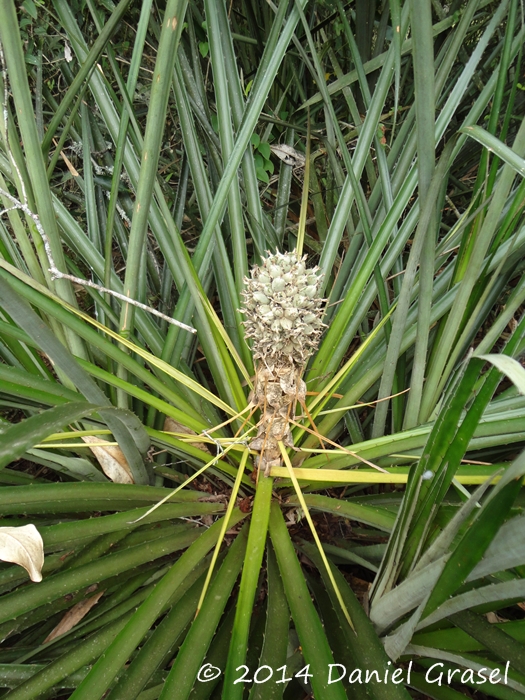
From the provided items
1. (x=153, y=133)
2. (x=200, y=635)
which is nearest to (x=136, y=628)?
(x=200, y=635)

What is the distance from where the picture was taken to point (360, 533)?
893 mm

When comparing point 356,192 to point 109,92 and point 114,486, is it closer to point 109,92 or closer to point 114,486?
point 109,92

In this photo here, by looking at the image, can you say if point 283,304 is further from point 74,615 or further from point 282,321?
point 74,615

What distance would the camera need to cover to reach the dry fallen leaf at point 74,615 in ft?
2.55

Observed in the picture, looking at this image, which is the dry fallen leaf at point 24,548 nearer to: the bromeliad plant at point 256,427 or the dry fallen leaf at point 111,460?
the bromeliad plant at point 256,427

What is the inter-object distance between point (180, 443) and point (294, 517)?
248mm

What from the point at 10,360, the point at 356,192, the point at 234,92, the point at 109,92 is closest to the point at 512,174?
the point at 356,192

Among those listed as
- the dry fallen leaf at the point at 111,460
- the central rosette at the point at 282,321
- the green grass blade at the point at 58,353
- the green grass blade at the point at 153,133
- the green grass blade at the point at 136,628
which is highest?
the green grass blade at the point at 153,133

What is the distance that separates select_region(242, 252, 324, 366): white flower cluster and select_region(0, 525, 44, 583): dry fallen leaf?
375mm

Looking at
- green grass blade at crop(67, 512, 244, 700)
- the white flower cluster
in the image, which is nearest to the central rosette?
the white flower cluster

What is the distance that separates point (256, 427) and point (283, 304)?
253 mm

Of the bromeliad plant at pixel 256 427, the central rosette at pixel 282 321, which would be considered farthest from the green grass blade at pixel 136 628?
the central rosette at pixel 282 321

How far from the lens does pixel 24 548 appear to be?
0.59 meters

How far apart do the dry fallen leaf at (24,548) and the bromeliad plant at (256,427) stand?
0.08ft
